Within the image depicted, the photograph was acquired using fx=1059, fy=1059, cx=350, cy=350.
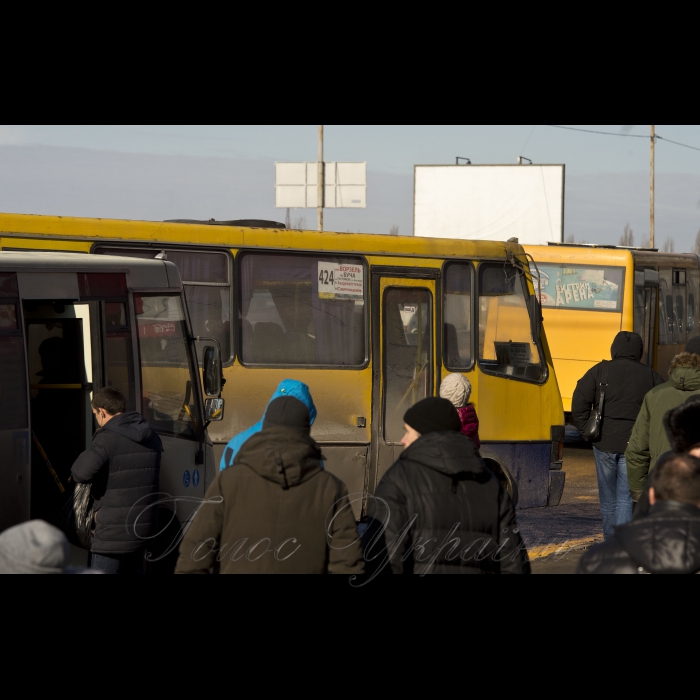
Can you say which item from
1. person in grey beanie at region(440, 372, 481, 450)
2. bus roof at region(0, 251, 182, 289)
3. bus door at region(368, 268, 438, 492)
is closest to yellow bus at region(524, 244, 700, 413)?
bus door at region(368, 268, 438, 492)

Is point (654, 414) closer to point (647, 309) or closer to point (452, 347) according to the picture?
point (452, 347)

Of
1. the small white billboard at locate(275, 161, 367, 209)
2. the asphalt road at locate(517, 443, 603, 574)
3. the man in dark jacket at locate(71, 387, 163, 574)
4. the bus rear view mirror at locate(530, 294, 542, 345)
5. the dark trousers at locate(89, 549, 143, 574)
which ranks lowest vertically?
the asphalt road at locate(517, 443, 603, 574)

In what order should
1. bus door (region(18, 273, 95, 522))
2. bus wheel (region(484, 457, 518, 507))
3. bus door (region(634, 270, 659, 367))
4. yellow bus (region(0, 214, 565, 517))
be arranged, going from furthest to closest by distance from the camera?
bus door (region(634, 270, 659, 367)) < bus wheel (region(484, 457, 518, 507)) < yellow bus (region(0, 214, 565, 517)) < bus door (region(18, 273, 95, 522))

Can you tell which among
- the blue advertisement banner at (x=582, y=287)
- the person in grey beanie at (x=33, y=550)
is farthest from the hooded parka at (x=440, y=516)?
the blue advertisement banner at (x=582, y=287)

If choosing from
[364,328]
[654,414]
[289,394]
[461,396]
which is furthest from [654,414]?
[364,328]

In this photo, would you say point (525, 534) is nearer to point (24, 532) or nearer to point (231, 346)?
point (231, 346)

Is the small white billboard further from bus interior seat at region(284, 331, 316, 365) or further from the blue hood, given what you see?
the blue hood

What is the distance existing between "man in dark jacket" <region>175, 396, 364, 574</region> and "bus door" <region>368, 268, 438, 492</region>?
18.7 ft

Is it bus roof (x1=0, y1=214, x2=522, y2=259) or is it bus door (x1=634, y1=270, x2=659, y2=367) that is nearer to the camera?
bus roof (x1=0, y1=214, x2=522, y2=259)

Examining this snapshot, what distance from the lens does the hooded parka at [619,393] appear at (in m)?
8.51

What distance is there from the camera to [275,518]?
4047mm

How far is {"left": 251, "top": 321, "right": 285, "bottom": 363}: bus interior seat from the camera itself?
375 inches

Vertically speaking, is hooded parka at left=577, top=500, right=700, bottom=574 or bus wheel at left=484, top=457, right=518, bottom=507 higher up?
hooded parka at left=577, top=500, right=700, bottom=574
